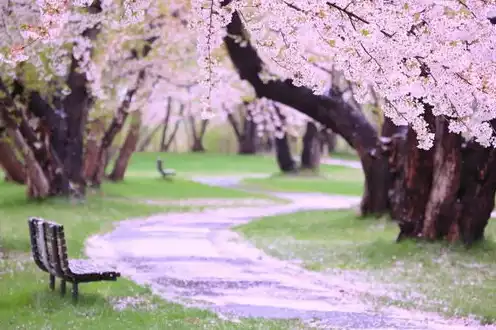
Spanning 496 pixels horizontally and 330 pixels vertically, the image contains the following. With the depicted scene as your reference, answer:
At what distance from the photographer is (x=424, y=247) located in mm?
16188

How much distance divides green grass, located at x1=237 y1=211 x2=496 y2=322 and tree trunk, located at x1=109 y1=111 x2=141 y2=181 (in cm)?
1552

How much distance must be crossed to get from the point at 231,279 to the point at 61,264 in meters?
3.31

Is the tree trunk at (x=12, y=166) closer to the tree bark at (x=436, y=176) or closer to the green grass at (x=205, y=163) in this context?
the green grass at (x=205, y=163)

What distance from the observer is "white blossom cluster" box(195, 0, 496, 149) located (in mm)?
8156

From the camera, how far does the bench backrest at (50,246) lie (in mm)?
10414

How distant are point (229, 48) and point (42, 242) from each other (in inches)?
338

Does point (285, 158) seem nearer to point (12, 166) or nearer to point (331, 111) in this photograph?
point (12, 166)

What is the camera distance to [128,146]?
128 ft

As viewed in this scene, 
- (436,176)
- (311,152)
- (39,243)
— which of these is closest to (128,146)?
(311,152)

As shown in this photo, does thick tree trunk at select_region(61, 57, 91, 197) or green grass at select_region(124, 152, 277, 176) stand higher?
thick tree trunk at select_region(61, 57, 91, 197)

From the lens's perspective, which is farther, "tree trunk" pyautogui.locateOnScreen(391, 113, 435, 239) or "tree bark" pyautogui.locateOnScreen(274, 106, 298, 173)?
"tree bark" pyautogui.locateOnScreen(274, 106, 298, 173)

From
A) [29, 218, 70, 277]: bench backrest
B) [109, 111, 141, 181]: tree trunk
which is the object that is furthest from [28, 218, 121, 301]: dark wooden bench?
[109, 111, 141, 181]: tree trunk

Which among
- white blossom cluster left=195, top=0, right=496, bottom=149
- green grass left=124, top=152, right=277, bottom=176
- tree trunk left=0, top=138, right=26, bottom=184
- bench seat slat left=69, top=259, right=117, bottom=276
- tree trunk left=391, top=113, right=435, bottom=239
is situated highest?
white blossom cluster left=195, top=0, right=496, bottom=149

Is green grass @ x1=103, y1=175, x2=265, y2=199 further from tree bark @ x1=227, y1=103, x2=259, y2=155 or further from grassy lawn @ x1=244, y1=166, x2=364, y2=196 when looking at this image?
tree bark @ x1=227, y1=103, x2=259, y2=155
